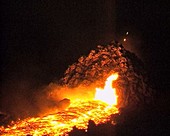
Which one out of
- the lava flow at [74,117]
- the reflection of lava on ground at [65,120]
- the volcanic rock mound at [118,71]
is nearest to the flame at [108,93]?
the lava flow at [74,117]

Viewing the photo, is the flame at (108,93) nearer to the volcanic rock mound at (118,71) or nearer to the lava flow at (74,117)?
the lava flow at (74,117)

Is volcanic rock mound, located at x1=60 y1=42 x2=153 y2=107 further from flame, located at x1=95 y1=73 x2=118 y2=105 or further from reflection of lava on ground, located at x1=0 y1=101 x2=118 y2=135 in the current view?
reflection of lava on ground, located at x1=0 y1=101 x2=118 y2=135

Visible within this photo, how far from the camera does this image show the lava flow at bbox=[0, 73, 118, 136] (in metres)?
15.4

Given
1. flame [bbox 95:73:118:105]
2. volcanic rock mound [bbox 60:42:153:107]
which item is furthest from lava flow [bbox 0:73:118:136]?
volcanic rock mound [bbox 60:42:153:107]

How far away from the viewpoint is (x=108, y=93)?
66.5 ft

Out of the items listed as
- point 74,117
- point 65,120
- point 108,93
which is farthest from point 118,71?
point 65,120

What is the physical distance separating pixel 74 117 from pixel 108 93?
415cm

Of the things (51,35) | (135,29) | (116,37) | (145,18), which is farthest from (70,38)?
(145,18)

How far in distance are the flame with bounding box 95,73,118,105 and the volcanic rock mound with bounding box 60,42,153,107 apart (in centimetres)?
38

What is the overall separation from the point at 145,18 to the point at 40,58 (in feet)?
55.4

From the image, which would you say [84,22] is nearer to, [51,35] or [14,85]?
[51,35]

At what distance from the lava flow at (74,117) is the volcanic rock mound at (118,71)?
65 cm

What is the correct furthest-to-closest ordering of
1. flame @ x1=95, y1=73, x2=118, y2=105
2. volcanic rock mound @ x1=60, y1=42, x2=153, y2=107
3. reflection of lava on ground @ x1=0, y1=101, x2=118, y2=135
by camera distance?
flame @ x1=95, y1=73, x2=118, y2=105 < volcanic rock mound @ x1=60, y1=42, x2=153, y2=107 < reflection of lava on ground @ x1=0, y1=101, x2=118, y2=135

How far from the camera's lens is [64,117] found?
1695cm
